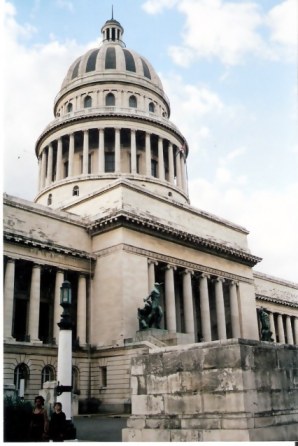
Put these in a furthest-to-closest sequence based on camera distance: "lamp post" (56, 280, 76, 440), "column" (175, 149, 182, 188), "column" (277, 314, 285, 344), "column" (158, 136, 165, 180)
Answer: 1. "column" (277, 314, 285, 344)
2. "column" (175, 149, 182, 188)
3. "column" (158, 136, 165, 180)
4. "lamp post" (56, 280, 76, 440)

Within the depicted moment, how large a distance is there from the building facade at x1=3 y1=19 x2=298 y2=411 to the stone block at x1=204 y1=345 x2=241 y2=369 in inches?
432

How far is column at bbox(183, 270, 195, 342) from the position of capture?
3869cm

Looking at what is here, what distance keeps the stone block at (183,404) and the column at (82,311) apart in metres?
22.9

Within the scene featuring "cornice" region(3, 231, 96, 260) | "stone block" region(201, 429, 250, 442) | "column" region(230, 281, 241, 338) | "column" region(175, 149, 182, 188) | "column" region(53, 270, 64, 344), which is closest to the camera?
"stone block" region(201, 429, 250, 442)

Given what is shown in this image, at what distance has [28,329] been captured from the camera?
3231 cm

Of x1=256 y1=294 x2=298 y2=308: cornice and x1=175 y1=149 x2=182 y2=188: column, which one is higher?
x1=175 y1=149 x2=182 y2=188: column

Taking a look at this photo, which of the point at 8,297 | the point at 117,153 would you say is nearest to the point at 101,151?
the point at 117,153

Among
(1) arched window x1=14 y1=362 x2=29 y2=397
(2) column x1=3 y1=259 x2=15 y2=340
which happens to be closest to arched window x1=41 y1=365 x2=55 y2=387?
(1) arched window x1=14 y1=362 x2=29 y2=397

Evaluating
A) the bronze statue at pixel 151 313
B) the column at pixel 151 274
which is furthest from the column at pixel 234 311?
the bronze statue at pixel 151 313

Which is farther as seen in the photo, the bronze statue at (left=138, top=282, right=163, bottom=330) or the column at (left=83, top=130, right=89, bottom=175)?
the column at (left=83, top=130, right=89, bottom=175)

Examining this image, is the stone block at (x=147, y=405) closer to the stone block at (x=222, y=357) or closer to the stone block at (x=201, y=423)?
the stone block at (x=201, y=423)

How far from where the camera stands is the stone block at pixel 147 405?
41.8 ft

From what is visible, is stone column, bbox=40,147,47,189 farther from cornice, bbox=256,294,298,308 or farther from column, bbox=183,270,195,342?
cornice, bbox=256,294,298,308

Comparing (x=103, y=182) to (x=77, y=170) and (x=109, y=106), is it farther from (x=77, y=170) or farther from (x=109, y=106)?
(x=109, y=106)
